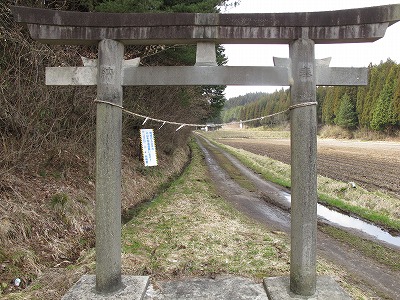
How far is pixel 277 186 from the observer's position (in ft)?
50.4

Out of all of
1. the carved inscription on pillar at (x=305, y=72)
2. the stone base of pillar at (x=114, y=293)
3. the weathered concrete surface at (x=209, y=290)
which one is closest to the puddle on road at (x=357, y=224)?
the weathered concrete surface at (x=209, y=290)

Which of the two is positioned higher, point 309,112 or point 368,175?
point 309,112

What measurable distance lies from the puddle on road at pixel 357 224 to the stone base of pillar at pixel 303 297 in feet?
15.3

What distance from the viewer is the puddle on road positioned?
8117mm

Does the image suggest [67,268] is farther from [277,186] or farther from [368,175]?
[368,175]

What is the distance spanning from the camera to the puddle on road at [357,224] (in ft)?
26.6

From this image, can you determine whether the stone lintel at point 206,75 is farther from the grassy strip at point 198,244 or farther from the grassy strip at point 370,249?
the grassy strip at point 370,249

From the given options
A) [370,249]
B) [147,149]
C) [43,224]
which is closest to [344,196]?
[370,249]

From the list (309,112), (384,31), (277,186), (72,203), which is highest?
(384,31)

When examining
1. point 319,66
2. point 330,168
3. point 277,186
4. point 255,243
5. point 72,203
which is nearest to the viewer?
point 319,66

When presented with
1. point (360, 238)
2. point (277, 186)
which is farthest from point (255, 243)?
point (277, 186)

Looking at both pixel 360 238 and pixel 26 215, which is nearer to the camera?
pixel 26 215

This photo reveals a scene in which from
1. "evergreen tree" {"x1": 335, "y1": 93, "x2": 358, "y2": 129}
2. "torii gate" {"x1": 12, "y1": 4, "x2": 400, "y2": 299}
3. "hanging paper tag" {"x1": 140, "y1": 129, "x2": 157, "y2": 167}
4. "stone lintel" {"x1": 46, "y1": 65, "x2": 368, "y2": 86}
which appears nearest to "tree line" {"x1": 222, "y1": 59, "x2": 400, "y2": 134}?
"evergreen tree" {"x1": 335, "y1": 93, "x2": 358, "y2": 129}

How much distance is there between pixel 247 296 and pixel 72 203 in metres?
4.79
